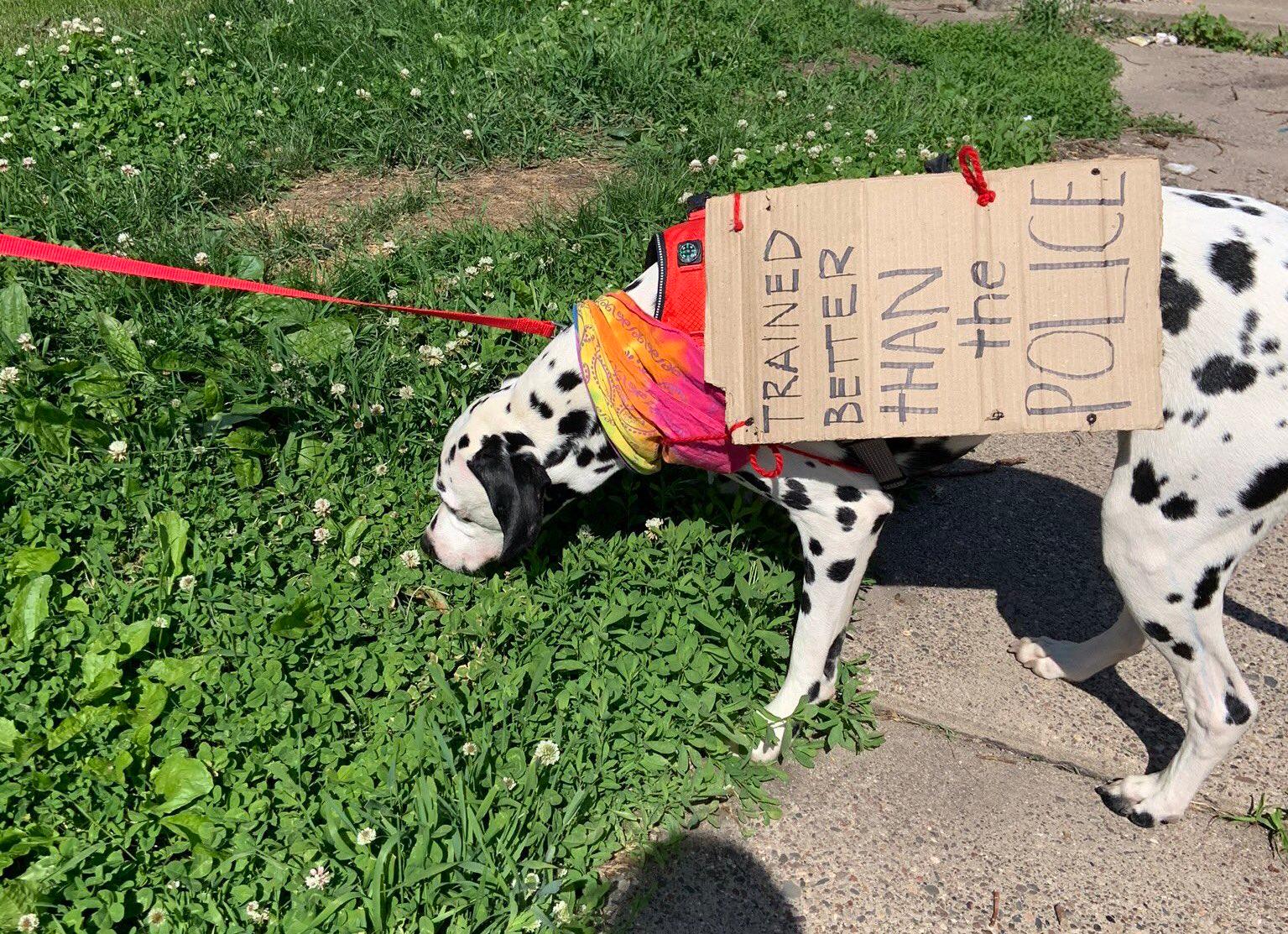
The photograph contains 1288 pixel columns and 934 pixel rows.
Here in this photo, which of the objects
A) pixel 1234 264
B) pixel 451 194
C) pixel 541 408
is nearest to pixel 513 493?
pixel 541 408

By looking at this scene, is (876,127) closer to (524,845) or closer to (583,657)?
(583,657)

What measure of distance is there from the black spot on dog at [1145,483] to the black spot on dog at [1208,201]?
28.5 inches

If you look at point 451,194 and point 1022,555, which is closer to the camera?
point 1022,555

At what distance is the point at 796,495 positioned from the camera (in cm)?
301

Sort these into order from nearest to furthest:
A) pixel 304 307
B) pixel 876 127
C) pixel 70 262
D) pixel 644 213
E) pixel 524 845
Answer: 1. pixel 524 845
2. pixel 70 262
3. pixel 304 307
4. pixel 644 213
5. pixel 876 127

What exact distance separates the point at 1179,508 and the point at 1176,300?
533mm

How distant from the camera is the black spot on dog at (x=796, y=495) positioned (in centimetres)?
300

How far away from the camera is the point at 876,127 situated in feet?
18.7

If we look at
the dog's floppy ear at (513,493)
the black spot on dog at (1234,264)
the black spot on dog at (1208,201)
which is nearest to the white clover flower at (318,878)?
the dog's floppy ear at (513,493)

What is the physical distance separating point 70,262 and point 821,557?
258 centimetres

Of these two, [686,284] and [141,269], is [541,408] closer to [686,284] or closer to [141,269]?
[686,284]

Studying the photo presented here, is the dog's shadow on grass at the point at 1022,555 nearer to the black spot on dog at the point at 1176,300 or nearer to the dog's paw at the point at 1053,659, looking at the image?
the dog's paw at the point at 1053,659

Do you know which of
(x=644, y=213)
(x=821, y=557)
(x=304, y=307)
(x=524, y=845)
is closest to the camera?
(x=524, y=845)

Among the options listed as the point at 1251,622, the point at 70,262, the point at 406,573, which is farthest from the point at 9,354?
the point at 1251,622
